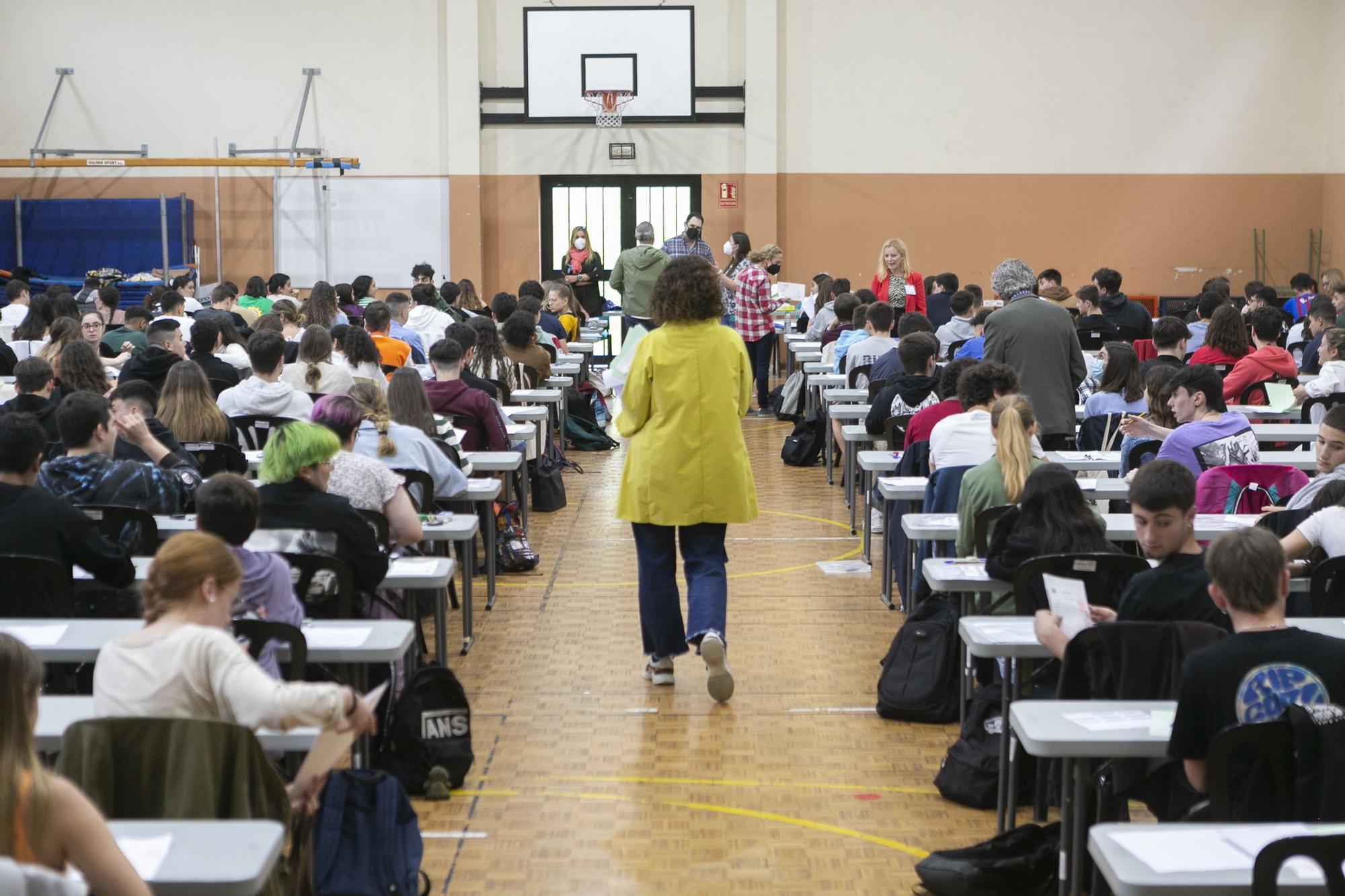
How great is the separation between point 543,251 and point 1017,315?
11.3 meters

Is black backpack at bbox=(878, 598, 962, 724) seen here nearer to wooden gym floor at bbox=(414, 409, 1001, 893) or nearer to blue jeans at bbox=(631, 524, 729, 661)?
wooden gym floor at bbox=(414, 409, 1001, 893)

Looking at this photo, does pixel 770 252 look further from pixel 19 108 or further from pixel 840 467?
pixel 19 108

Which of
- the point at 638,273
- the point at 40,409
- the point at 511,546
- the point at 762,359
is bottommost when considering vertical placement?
the point at 511,546

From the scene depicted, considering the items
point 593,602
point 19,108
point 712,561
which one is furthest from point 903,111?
point 712,561

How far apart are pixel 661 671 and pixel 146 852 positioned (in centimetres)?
330

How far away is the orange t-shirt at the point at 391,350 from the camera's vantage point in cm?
936

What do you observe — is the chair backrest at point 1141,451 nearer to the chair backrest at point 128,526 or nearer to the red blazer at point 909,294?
the chair backrest at point 128,526

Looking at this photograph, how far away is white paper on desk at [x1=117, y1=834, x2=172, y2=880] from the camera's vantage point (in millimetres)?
2340

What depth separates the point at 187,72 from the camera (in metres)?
17.3

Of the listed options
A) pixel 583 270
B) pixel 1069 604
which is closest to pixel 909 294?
pixel 583 270

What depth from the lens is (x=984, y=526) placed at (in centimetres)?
489

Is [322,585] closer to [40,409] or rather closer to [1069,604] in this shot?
[1069,604]

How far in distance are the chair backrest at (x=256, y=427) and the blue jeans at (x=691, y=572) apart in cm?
241

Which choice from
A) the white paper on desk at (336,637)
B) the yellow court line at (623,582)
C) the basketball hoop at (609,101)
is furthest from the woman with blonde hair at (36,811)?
the basketball hoop at (609,101)
